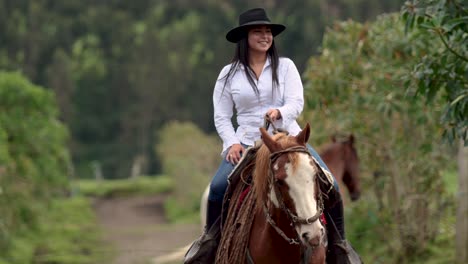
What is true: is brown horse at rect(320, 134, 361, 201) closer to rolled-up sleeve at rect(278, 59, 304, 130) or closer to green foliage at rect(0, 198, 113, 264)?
rolled-up sleeve at rect(278, 59, 304, 130)

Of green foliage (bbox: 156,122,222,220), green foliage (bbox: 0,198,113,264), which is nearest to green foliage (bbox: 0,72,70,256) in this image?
green foliage (bbox: 0,198,113,264)

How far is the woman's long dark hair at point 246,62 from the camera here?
22.4 feet

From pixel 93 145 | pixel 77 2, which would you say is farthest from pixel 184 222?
pixel 77 2

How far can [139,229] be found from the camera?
33.6 meters

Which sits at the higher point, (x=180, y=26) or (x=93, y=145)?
(x=180, y=26)

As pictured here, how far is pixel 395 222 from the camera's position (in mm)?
14188

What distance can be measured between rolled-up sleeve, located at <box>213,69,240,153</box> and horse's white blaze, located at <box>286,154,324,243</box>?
1.26 meters

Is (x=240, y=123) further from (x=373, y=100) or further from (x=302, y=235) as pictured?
(x=373, y=100)

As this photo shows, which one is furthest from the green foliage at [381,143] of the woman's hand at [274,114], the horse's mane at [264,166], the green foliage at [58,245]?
the green foliage at [58,245]

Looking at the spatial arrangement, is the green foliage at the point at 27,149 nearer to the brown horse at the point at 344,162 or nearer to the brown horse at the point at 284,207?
the brown horse at the point at 344,162

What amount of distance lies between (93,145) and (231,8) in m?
15.5

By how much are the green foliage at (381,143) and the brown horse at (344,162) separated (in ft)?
3.57

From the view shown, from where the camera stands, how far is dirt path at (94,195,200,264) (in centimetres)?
2241

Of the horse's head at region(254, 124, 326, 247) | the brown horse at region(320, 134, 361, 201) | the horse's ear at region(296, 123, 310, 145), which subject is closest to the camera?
the horse's head at region(254, 124, 326, 247)
